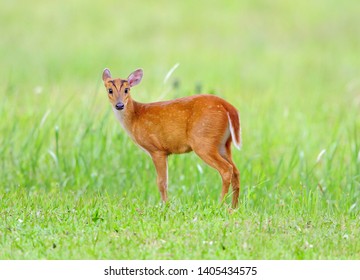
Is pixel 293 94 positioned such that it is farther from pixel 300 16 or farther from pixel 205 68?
pixel 300 16

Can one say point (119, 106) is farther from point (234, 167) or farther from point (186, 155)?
point (186, 155)

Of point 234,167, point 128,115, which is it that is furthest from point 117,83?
point 234,167

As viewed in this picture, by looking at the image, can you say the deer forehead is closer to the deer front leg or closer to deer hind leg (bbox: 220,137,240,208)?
the deer front leg

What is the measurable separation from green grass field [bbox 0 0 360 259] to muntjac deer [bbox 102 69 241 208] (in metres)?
0.36

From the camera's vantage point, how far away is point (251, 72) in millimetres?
17984

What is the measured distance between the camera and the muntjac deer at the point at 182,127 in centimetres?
748

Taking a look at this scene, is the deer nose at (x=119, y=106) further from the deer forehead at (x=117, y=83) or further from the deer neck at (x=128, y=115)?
the deer neck at (x=128, y=115)

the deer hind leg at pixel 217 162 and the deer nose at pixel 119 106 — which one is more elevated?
the deer nose at pixel 119 106

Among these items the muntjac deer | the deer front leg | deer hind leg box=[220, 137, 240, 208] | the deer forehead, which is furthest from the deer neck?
deer hind leg box=[220, 137, 240, 208]

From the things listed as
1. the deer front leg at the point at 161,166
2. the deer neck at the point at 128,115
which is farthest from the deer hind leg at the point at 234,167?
the deer neck at the point at 128,115

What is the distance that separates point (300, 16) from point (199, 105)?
52.8 ft

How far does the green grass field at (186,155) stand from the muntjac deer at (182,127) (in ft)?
1.17
